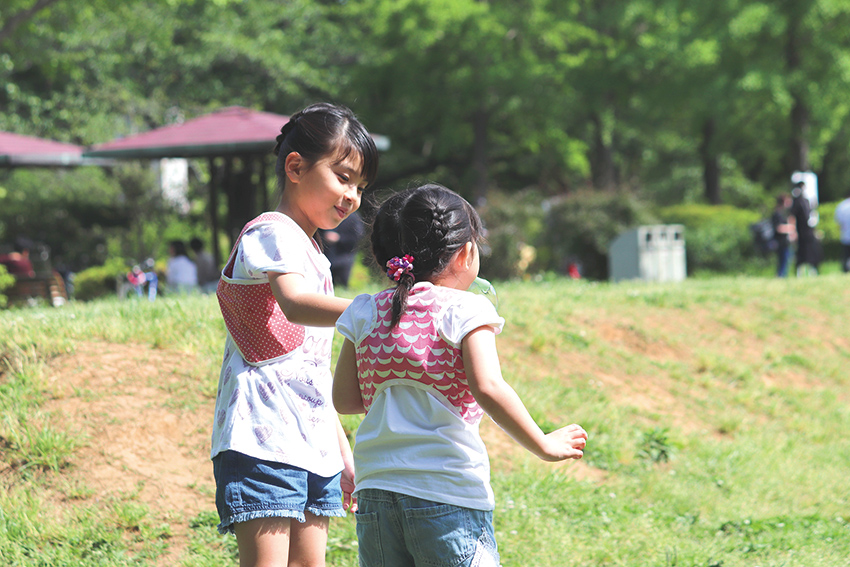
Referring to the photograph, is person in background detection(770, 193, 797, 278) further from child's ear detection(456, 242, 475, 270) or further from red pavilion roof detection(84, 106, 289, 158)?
child's ear detection(456, 242, 475, 270)

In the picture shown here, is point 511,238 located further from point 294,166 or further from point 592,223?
point 294,166

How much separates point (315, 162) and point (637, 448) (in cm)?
367

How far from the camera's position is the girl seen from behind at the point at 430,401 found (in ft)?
6.62

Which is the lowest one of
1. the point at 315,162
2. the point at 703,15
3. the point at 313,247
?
the point at 313,247

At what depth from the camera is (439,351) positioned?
2049mm

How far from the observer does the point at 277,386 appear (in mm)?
2209

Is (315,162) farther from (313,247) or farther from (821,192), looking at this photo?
(821,192)

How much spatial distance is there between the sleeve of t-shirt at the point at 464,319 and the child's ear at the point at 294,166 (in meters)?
0.61

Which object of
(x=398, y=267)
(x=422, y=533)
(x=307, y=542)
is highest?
(x=398, y=267)

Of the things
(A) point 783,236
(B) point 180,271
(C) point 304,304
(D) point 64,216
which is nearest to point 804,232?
(A) point 783,236

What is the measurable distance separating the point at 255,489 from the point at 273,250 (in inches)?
24.0

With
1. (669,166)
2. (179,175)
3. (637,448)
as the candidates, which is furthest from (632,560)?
(669,166)

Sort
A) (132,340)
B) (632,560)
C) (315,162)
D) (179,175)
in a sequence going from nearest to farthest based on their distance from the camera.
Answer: (315,162) < (632,560) < (132,340) < (179,175)

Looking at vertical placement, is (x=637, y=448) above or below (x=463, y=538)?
below
